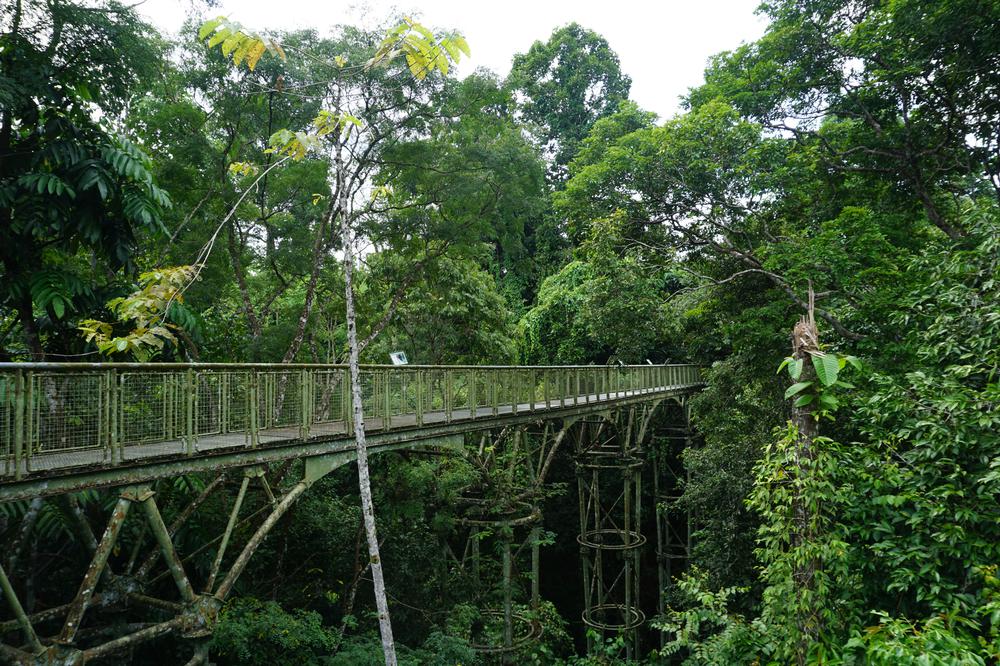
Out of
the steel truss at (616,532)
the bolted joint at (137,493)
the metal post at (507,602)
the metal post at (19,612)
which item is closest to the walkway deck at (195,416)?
the bolted joint at (137,493)

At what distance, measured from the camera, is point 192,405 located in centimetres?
527

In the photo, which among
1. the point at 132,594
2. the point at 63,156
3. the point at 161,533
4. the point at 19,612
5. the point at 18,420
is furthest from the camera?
the point at 63,156

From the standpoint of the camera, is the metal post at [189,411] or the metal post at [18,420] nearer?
the metal post at [18,420]

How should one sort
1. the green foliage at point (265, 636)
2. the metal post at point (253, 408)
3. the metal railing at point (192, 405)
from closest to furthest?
the metal railing at point (192, 405)
the metal post at point (253, 408)
the green foliage at point (265, 636)

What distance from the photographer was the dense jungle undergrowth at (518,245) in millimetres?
4727

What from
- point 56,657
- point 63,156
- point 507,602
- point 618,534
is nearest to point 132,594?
point 56,657

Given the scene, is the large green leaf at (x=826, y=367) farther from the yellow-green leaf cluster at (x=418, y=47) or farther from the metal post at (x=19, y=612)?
the metal post at (x=19, y=612)

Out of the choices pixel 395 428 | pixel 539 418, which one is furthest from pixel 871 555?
pixel 539 418

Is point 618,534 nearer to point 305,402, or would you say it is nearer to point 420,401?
point 420,401

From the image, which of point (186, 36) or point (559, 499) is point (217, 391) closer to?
point (186, 36)

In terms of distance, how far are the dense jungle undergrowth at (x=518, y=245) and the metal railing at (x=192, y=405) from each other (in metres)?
0.31

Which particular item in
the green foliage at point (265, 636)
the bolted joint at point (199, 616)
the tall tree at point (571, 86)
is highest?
the tall tree at point (571, 86)

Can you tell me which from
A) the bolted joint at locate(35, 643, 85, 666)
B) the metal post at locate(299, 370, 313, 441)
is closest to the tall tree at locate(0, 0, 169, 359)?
the metal post at locate(299, 370, 313, 441)

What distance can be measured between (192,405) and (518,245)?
41.3 ft
